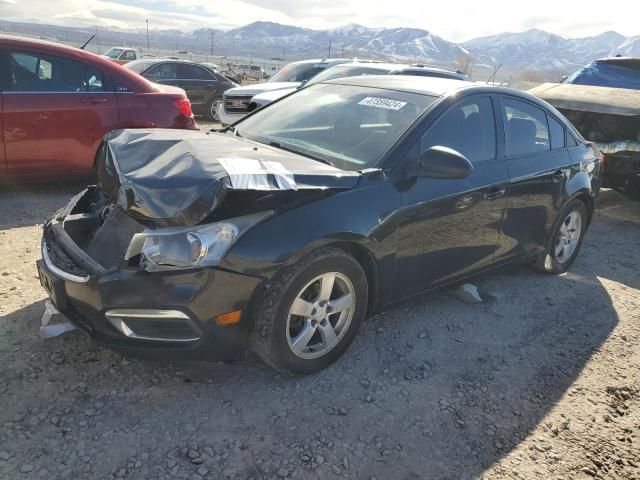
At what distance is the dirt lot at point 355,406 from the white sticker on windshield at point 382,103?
144 cm

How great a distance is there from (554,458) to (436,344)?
102 centimetres

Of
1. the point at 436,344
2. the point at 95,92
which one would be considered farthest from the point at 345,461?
the point at 95,92

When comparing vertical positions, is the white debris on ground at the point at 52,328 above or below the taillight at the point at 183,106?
below

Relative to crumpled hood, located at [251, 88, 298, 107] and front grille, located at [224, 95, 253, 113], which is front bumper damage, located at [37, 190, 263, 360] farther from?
front grille, located at [224, 95, 253, 113]

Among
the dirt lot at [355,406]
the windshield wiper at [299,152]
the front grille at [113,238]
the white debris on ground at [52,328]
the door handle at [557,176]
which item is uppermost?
the windshield wiper at [299,152]

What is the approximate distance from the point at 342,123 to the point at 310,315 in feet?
4.59

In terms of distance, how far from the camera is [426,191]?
3145mm

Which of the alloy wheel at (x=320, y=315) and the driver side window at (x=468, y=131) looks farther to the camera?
the driver side window at (x=468, y=131)

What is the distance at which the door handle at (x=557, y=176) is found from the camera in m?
4.19

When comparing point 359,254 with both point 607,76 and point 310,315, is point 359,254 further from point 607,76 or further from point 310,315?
point 607,76

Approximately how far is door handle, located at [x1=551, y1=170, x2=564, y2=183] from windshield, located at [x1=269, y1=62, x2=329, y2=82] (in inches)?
298

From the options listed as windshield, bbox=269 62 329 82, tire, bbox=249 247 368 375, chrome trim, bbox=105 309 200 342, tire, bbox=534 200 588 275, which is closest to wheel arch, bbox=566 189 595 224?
tire, bbox=534 200 588 275

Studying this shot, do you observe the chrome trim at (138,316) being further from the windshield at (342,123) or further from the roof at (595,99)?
the roof at (595,99)

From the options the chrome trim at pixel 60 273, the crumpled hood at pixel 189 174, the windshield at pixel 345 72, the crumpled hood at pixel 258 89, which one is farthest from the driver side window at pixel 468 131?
the crumpled hood at pixel 258 89
